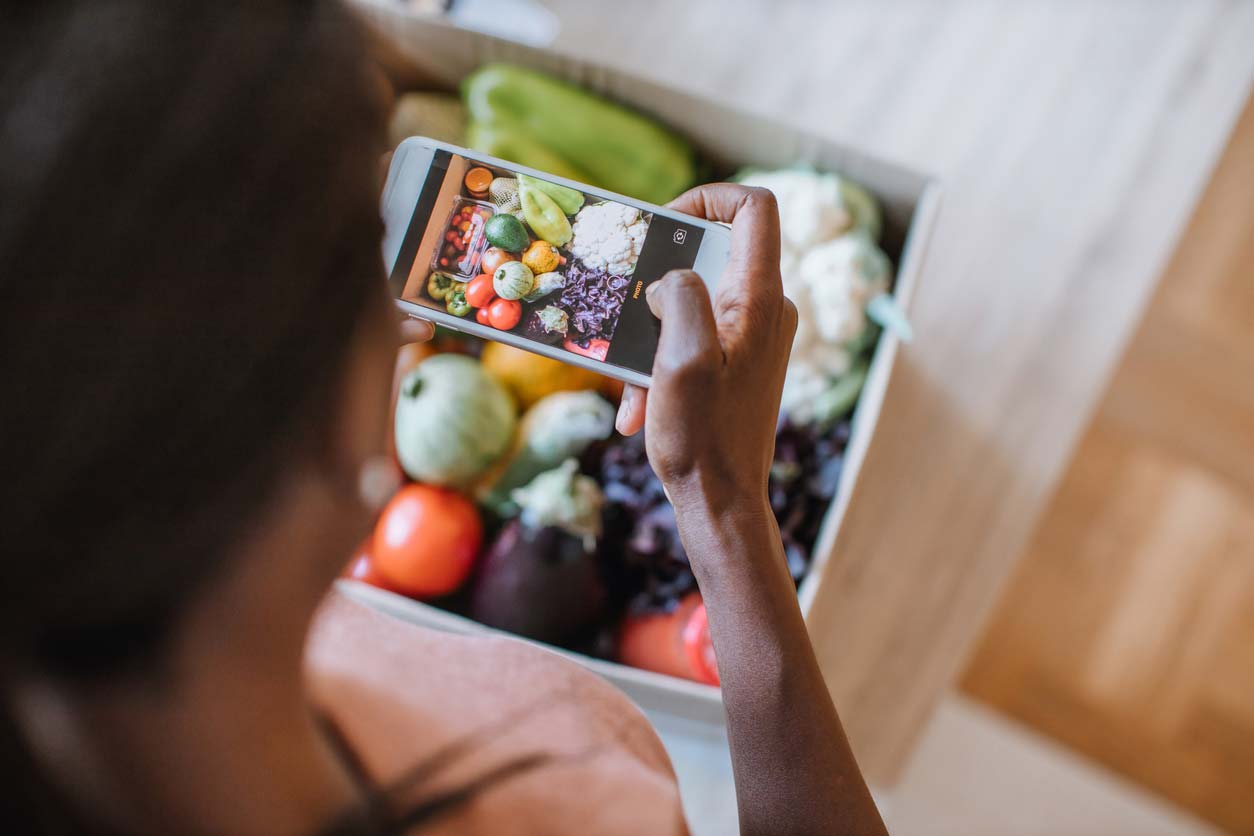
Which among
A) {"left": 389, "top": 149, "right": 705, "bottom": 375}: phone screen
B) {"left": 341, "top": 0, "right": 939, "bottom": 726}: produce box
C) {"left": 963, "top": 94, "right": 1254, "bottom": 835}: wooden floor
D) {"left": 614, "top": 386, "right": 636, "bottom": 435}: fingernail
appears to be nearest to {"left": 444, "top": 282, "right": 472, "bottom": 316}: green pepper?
{"left": 389, "top": 149, "right": 705, "bottom": 375}: phone screen

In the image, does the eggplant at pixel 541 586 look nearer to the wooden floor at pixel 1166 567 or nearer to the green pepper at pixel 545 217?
the green pepper at pixel 545 217

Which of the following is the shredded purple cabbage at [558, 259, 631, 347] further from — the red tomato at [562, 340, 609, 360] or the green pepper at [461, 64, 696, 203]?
the green pepper at [461, 64, 696, 203]

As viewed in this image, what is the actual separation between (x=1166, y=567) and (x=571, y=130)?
924mm

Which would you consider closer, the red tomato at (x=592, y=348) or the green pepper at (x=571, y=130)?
the red tomato at (x=592, y=348)

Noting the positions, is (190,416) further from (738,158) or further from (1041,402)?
(1041,402)

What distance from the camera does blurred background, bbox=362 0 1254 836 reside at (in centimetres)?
76

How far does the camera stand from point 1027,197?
0.80 meters

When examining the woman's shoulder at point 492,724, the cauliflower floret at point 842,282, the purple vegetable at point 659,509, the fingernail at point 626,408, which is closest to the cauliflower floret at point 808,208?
the cauliflower floret at point 842,282

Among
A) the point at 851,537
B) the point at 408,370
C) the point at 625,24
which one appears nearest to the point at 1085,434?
the point at 851,537

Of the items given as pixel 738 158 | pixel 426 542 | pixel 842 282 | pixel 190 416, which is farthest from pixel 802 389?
pixel 190 416

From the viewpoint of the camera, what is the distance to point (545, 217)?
44 cm

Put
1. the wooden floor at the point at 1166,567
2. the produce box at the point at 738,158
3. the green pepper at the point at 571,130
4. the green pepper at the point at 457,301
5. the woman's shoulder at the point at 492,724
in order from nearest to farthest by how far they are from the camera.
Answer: the woman's shoulder at the point at 492,724 → the green pepper at the point at 457,301 → the produce box at the point at 738,158 → the green pepper at the point at 571,130 → the wooden floor at the point at 1166,567

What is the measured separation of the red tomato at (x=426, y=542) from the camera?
25.0 inches

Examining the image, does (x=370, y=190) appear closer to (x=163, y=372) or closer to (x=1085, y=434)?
(x=163, y=372)
